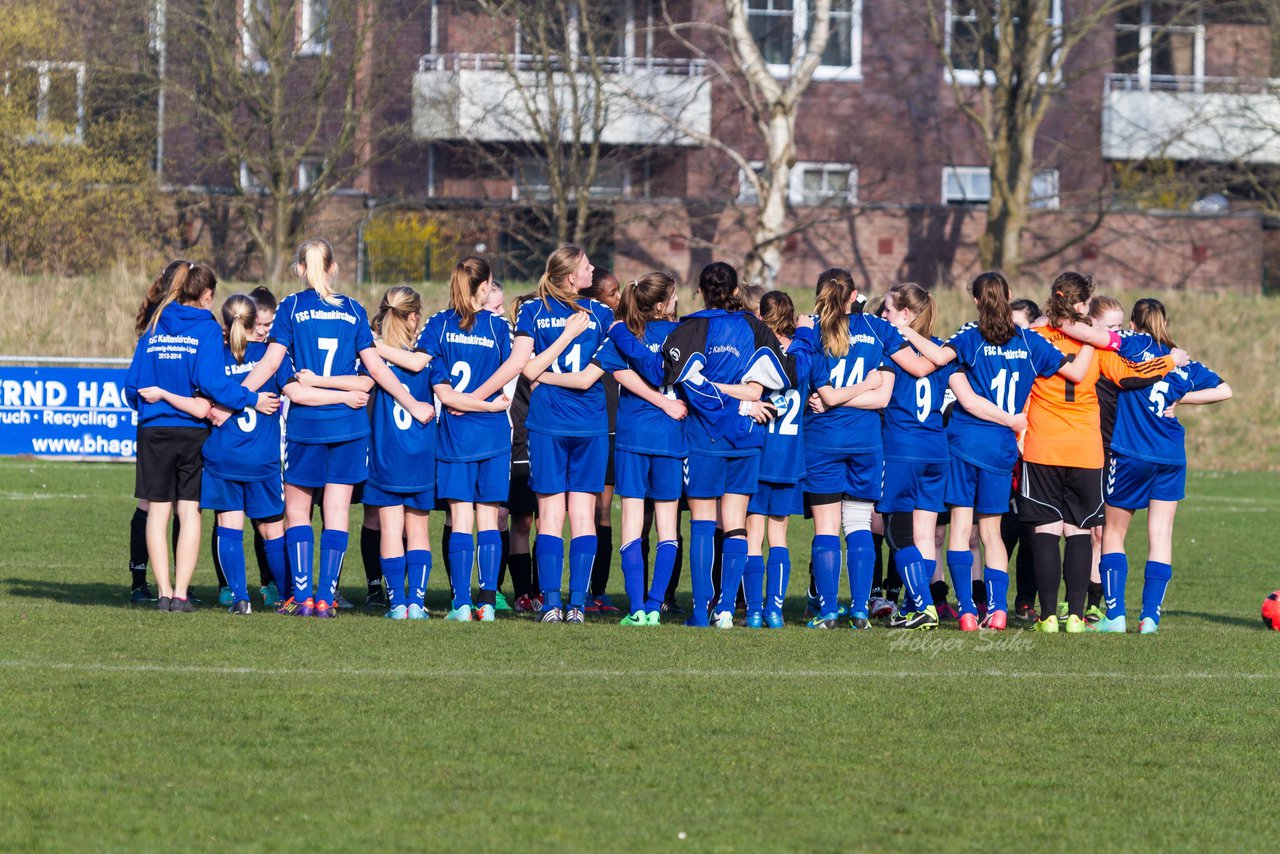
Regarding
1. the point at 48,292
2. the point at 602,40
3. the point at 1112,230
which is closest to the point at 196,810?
the point at 48,292

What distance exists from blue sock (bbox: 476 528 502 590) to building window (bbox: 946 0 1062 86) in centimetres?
2682

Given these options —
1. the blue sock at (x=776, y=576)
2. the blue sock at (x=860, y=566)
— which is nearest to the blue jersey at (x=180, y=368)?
the blue sock at (x=776, y=576)

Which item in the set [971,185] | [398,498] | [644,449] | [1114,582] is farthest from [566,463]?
[971,185]

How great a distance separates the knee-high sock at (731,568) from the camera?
9.42 m

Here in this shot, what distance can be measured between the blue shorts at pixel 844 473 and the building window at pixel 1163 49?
32.0 meters

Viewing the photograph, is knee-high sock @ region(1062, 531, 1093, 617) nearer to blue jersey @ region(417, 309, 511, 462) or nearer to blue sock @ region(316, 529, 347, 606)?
blue jersey @ region(417, 309, 511, 462)

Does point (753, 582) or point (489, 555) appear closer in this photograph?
point (489, 555)

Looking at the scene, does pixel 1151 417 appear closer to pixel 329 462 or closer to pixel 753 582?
pixel 753 582

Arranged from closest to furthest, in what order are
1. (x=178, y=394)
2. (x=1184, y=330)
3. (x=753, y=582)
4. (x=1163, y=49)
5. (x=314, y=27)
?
(x=178, y=394)
(x=753, y=582)
(x=1184, y=330)
(x=314, y=27)
(x=1163, y=49)

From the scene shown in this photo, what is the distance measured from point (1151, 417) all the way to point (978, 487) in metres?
1.04

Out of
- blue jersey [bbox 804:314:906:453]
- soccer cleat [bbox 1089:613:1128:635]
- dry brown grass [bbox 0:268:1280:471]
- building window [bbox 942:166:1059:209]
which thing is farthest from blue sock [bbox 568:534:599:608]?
building window [bbox 942:166:1059:209]

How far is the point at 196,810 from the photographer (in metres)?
5.33

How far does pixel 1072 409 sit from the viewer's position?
9461 mm

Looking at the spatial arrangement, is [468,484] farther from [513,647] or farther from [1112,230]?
[1112,230]
